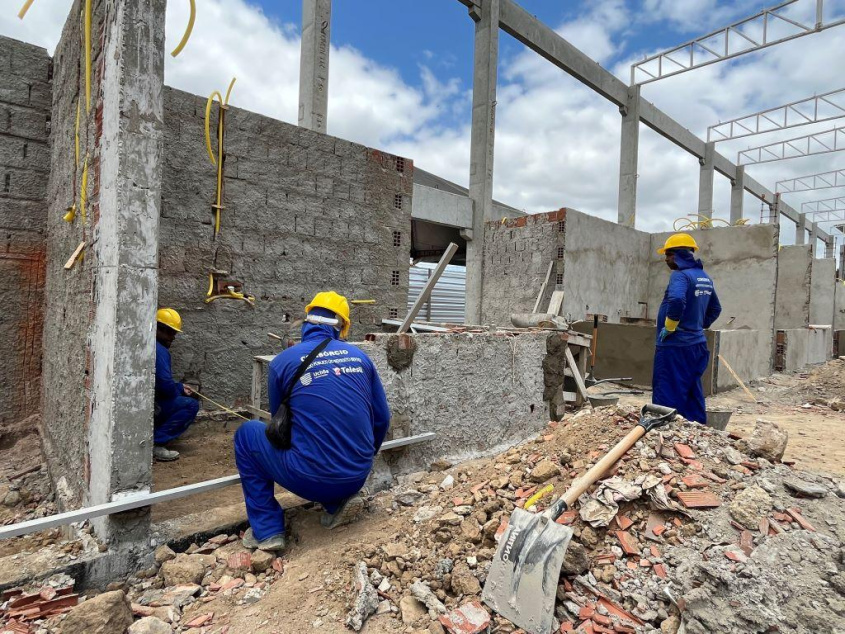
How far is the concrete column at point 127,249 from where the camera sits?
225cm

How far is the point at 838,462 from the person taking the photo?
14.2 feet

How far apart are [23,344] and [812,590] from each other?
5.05 metres

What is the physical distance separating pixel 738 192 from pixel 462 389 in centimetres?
2215

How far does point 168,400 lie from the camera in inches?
150

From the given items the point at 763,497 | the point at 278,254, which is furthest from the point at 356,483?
the point at 278,254

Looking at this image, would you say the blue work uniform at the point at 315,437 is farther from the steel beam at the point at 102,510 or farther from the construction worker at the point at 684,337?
the construction worker at the point at 684,337

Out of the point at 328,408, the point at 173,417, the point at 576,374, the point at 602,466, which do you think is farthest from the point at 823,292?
the point at 173,417

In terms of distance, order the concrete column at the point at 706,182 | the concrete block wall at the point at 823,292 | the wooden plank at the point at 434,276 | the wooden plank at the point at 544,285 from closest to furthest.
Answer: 1. the wooden plank at the point at 434,276
2. the wooden plank at the point at 544,285
3. the concrete block wall at the point at 823,292
4. the concrete column at the point at 706,182

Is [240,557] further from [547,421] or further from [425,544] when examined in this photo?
[547,421]

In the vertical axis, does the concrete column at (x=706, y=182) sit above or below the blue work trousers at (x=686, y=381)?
above

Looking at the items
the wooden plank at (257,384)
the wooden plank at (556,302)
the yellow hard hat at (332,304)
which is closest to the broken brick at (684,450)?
the yellow hard hat at (332,304)

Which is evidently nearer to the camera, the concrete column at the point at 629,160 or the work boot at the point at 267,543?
the work boot at the point at 267,543

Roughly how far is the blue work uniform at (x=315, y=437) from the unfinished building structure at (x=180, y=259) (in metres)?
0.52

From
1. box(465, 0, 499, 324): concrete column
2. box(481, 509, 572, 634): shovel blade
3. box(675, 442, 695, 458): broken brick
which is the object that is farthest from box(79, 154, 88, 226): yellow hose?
box(465, 0, 499, 324): concrete column
